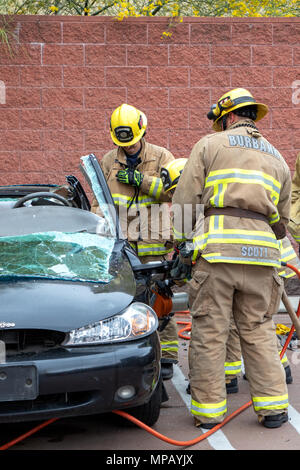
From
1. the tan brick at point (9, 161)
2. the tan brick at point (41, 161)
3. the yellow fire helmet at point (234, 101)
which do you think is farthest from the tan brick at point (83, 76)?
the yellow fire helmet at point (234, 101)

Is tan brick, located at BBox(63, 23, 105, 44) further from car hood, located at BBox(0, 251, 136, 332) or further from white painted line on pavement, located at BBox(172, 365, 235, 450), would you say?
car hood, located at BBox(0, 251, 136, 332)

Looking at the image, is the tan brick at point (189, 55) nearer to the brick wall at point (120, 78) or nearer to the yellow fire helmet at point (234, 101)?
the brick wall at point (120, 78)

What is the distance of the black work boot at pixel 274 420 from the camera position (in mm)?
3748

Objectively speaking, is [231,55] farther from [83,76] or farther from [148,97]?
[83,76]

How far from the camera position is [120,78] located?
7.68 metres

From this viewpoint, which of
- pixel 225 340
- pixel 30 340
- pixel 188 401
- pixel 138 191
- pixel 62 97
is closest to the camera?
pixel 30 340

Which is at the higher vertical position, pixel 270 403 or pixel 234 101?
pixel 234 101

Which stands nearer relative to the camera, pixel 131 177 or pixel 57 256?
pixel 57 256

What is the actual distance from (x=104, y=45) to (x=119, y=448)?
535 cm

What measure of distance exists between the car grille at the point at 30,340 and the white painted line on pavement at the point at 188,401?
105 centimetres

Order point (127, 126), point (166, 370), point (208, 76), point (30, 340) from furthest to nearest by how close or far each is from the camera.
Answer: point (208, 76) → point (127, 126) → point (166, 370) → point (30, 340)

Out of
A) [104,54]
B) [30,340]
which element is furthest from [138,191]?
[104,54]

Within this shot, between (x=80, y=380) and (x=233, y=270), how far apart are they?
47.1 inches

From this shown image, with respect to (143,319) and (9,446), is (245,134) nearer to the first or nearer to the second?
(143,319)
